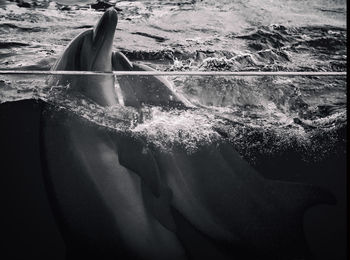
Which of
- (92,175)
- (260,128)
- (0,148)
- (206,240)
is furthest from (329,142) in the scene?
(0,148)

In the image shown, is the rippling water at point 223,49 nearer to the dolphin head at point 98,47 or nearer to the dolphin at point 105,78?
the dolphin at point 105,78

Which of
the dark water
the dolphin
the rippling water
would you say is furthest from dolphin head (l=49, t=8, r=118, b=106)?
the rippling water

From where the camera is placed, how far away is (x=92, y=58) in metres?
3.67

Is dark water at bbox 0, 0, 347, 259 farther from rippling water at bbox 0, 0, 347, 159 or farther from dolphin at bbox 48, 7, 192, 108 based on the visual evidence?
dolphin at bbox 48, 7, 192, 108

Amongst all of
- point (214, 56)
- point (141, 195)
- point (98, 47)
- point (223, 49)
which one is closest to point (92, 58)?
point (98, 47)

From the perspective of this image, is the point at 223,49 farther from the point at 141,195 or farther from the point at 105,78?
the point at 141,195

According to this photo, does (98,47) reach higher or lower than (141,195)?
higher

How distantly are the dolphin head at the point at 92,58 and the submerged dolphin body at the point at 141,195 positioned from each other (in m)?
0.01

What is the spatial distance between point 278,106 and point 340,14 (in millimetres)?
2297

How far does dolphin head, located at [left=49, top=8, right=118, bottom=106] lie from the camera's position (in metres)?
3.43

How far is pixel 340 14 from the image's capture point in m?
6.06

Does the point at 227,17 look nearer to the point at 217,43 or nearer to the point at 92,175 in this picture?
the point at 217,43

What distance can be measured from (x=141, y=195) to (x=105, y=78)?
160 centimetres

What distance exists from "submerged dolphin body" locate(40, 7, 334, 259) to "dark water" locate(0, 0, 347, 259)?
1.95ft
